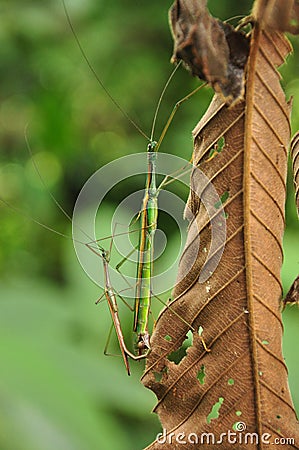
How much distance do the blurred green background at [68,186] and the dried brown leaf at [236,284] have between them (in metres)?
0.27

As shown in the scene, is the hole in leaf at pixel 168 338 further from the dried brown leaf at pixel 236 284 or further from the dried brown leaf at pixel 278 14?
the dried brown leaf at pixel 278 14

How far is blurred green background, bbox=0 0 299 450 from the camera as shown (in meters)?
1.54

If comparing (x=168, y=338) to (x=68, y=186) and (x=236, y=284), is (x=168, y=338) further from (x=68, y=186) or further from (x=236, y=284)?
(x=68, y=186)

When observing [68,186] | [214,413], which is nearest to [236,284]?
[214,413]

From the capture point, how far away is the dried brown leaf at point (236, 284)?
3.51 ft

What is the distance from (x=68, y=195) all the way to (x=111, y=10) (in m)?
1.58

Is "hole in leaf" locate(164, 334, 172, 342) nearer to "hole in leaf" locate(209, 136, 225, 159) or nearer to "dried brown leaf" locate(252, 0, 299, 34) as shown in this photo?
"hole in leaf" locate(209, 136, 225, 159)

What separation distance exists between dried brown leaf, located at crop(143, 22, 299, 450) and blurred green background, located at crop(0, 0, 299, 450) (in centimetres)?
27

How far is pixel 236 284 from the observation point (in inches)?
44.6

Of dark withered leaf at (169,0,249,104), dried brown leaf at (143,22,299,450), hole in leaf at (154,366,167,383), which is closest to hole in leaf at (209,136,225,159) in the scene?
dried brown leaf at (143,22,299,450)

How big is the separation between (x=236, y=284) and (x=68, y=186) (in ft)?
13.8

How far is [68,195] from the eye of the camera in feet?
16.8

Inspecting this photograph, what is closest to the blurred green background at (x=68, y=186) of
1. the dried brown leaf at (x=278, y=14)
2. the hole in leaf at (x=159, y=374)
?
the hole in leaf at (x=159, y=374)

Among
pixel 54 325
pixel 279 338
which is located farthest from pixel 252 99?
pixel 54 325
